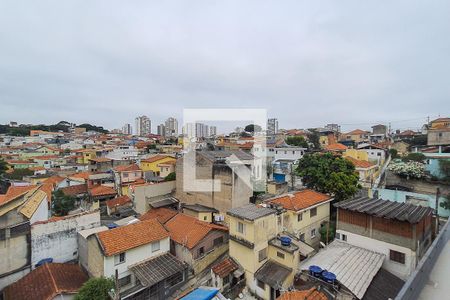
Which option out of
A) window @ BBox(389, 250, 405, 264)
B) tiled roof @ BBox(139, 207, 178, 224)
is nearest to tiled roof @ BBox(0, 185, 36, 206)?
tiled roof @ BBox(139, 207, 178, 224)

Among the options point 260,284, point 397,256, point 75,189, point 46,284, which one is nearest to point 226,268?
point 260,284

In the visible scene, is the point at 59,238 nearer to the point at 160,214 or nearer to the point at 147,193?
the point at 160,214

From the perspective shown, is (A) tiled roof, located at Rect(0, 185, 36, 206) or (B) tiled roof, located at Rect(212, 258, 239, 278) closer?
(B) tiled roof, located at Rect(212, 258, 239, 278)

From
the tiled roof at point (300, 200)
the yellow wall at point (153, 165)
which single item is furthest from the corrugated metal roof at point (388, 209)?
the yellow wall at point (153, 165)

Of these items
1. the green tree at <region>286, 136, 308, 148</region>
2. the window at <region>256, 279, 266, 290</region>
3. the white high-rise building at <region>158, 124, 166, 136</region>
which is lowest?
the window at <region>256, 279, 266, 290</region>

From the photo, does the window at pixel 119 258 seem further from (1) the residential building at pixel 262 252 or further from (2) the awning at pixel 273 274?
(2) the awning at pixel 273 274

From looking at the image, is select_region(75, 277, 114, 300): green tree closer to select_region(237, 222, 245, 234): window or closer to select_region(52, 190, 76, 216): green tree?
select_region(237, 222, 245, 234): window

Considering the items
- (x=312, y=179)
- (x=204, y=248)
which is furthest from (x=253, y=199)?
(x=204, y=248)
